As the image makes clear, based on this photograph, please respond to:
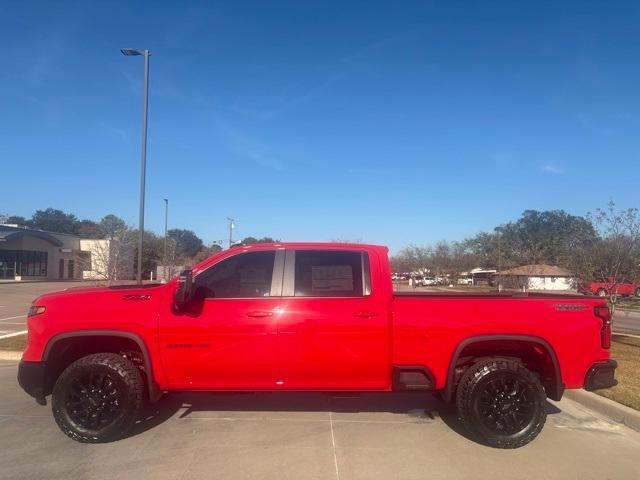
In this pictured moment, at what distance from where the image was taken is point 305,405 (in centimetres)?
620

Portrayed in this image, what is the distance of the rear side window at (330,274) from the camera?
504 centimetres

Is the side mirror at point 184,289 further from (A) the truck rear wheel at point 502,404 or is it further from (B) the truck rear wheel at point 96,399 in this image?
(A) the truck rear wheel at point 502,404

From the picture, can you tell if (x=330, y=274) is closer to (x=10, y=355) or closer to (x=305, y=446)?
(x=305, y=446)

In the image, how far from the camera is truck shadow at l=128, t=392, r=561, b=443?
5789 mm

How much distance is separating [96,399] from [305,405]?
7.91 ft

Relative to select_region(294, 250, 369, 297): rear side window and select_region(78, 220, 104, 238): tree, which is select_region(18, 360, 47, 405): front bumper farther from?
select_region(78, 220, 104, 238): tree

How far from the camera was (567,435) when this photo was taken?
5.38 metres

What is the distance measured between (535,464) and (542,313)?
1377 millimetres

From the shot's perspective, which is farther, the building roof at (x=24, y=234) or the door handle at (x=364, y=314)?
the building roof at (x=24, y=234)

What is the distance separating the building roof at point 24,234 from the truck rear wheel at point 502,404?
50347 millimetres

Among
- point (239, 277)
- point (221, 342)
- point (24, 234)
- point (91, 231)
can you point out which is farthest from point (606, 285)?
point (91, 231)

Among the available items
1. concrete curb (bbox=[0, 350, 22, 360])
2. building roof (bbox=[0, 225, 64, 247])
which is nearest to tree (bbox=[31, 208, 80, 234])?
building roof (bbox=[0, 225, 64, 247])

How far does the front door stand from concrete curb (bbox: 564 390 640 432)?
158 inches

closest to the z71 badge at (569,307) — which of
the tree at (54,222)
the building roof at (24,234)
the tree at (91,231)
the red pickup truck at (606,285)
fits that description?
the red pickup truck at (606,285)
